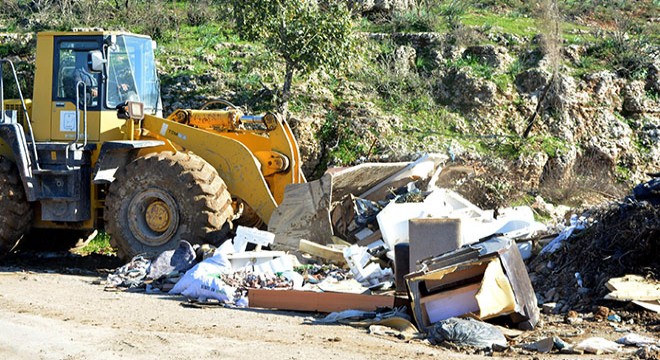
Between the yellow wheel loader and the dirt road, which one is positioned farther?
the yellow wheel loader

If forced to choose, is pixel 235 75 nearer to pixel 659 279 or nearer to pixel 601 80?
pixel 601 80

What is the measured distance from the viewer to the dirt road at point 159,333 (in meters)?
6.97

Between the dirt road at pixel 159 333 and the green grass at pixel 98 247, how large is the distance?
371 centimetres

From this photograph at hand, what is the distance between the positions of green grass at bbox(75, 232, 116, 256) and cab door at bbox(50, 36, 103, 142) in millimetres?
2332

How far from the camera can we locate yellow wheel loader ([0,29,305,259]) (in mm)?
11406

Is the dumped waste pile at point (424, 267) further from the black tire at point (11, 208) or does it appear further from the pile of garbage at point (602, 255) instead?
the black tire at point (11, 208)

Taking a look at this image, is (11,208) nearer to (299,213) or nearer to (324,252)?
(299,213)

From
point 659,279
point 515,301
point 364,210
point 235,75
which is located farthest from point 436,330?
point 235,75

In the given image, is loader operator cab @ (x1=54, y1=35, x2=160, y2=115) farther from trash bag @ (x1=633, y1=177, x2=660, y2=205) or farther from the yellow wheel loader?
trash bag @ (x1=633, y1=177, x2=660, y2=205)

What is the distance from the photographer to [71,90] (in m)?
11.9

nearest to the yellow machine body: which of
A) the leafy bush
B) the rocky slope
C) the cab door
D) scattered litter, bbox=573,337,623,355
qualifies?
the cab door

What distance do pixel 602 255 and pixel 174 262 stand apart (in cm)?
481

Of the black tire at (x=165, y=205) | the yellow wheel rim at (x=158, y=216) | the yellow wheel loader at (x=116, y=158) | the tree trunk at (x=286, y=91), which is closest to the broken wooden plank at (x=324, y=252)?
the yellow wheel loader at (x=116, y=158)

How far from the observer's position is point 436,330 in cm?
773
